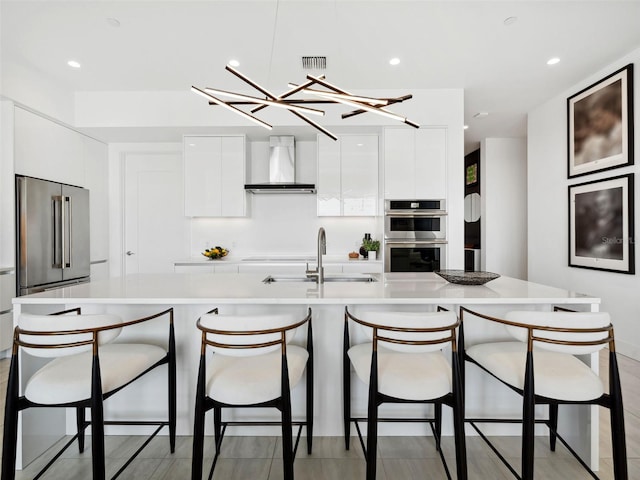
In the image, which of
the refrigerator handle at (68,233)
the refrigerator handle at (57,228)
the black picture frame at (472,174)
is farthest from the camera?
the black picture frame at (472,174)

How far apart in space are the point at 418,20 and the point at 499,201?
13.7ft

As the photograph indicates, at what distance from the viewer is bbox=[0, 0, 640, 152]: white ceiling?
2.44 meters

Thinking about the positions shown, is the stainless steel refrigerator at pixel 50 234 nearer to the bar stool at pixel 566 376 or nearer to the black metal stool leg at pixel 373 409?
the black metal stool leg at pixel 373 409

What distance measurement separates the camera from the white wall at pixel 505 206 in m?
5.78

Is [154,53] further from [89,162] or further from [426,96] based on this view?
[426,96]

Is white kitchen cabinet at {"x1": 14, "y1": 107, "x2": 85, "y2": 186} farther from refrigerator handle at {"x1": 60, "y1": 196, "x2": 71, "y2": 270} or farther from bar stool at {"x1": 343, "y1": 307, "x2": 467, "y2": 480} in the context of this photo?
bar stool at {"x1": 343, "y1": 307, "x2": 467, "y2": 480}

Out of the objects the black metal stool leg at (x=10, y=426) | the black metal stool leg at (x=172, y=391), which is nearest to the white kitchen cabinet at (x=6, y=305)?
the black metal stool leg at (x=10, y=426)

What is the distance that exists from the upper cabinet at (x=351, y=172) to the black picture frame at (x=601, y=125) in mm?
2191

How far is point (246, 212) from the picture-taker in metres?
4.28

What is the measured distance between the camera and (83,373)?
1.43 metres

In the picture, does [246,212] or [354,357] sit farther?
[246,212]

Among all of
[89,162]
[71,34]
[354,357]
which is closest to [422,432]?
[354,357]

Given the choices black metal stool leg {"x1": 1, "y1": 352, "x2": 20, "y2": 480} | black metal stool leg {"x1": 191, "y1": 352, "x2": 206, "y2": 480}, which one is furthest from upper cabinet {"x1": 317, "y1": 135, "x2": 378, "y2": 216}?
black metal stool leg {"x1": 1, "y1": 352, "x2": 20, "y2": 480}

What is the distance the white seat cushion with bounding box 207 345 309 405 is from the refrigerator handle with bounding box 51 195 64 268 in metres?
3.02
